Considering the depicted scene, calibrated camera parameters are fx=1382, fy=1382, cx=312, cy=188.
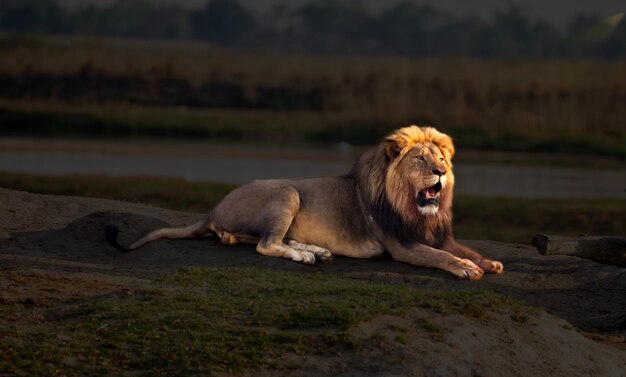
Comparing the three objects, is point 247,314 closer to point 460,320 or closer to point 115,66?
point 460,320

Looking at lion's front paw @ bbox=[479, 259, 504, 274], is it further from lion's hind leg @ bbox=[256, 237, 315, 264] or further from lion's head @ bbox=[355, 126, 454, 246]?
lion's hind leg @ bbox=[256, 237, 315, 264]

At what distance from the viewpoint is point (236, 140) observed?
96.1ft

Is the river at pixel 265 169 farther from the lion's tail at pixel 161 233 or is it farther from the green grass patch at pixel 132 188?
the lion's tail at pixel 161 233

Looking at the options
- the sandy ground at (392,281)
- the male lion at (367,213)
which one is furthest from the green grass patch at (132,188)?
the male lion at (367,213)

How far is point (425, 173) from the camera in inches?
390

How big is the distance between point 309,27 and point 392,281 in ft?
197

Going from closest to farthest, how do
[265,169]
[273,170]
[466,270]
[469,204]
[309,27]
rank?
[466,270]
[469,204]
[273,170]
[265,169]
[309,27]

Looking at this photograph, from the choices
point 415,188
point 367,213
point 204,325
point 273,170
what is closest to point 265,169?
point 273,170

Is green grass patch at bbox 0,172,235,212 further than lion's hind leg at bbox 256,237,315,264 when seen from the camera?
Yes

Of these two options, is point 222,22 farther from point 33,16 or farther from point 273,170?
point 273,170

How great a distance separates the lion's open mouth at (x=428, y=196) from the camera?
996 centimetres

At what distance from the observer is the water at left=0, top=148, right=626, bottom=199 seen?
2100cm

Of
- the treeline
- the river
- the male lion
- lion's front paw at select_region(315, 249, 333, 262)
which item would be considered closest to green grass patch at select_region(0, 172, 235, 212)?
the river

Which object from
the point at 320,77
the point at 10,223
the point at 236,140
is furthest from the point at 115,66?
the point at 10,223
